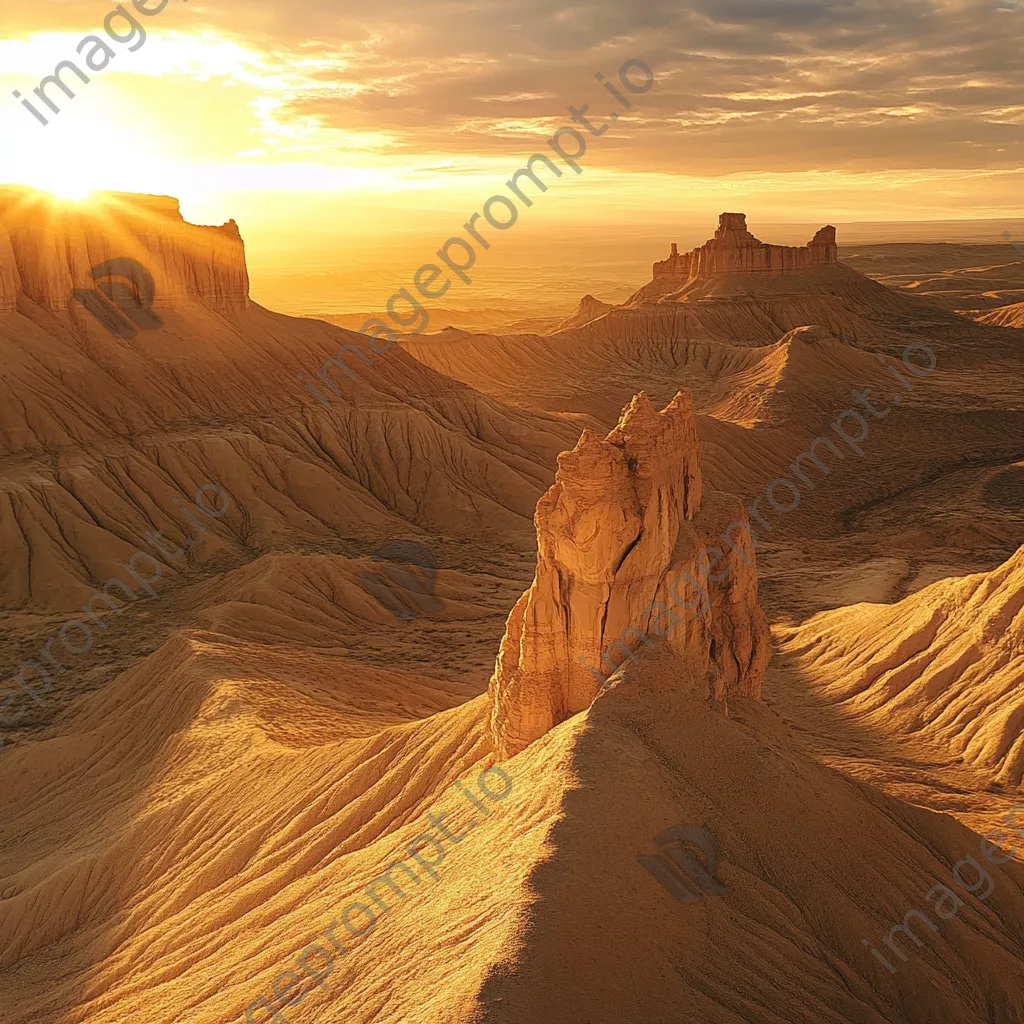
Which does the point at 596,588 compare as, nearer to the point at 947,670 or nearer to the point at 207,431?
the point at 947,670

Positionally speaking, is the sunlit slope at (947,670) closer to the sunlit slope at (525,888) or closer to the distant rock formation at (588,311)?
the sunlit slope at (525,888)

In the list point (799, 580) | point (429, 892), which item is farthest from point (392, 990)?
point (799, 580)

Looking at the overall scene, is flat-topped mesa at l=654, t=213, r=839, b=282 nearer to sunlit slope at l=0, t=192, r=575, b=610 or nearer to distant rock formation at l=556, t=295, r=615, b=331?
distant rock formation at l=556, t=295, r=615, b=331

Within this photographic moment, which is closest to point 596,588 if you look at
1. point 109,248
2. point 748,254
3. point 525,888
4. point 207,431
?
point 525,888

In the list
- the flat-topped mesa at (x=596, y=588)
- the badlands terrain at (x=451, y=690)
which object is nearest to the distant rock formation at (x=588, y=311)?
the badlands terrain at (x=451, y=690)

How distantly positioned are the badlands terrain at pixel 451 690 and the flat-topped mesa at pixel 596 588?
0.06 meters

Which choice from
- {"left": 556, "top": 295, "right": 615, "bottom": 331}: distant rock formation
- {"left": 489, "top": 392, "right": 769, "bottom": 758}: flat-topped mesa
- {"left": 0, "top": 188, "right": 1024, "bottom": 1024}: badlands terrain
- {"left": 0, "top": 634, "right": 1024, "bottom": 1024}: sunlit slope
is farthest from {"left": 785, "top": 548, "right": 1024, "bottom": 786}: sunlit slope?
{"left": 556, "top": 295, "right": 615, "bottom": 331}: distant rock formation

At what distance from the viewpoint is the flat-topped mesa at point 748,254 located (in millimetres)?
116375

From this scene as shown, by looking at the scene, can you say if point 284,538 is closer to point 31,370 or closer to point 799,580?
point 31,370

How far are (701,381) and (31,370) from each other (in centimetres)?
5936

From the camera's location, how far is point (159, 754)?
73.8 feet

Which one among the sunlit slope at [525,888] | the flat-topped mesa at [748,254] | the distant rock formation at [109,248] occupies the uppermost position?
the flat-topped mesa at [748,254]

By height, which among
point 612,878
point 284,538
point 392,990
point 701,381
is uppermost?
point 701,381

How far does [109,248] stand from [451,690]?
127 feet
